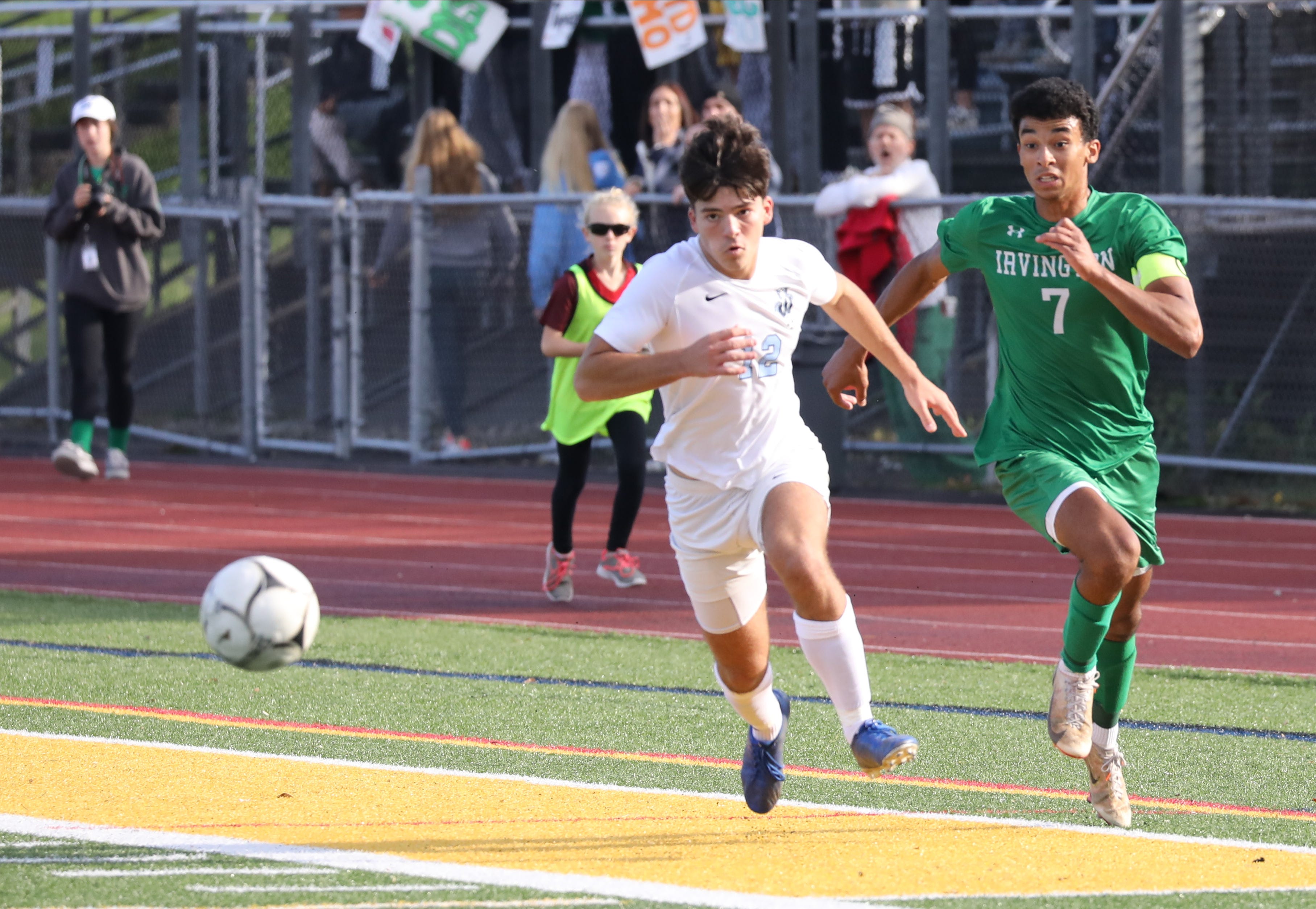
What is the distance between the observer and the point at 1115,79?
1312 centimetres

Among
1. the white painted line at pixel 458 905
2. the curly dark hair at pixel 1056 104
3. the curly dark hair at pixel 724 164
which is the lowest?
the white painted line at pixel 458 905

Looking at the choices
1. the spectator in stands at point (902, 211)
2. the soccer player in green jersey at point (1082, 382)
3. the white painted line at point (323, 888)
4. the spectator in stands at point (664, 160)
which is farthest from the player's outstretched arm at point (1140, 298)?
the spectator in stands at point (664, 160)

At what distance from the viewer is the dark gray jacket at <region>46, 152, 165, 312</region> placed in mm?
12844

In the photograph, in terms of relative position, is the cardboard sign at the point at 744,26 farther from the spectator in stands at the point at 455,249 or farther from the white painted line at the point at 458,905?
the white painted line at the point at 458,905

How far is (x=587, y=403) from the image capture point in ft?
28.9

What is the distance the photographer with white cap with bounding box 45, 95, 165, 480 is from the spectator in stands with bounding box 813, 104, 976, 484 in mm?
4756

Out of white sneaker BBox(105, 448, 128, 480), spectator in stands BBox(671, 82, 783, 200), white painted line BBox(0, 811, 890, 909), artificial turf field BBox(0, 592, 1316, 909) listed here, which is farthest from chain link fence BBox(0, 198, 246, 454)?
white painted line BBox(0, 811, 890, 909)

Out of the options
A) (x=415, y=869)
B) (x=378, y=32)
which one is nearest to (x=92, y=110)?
(x=378, y=32)

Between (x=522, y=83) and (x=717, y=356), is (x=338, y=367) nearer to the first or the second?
(x=522, y=83)

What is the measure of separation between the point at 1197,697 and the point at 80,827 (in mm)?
4283

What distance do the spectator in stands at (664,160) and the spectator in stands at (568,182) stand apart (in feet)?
0.92

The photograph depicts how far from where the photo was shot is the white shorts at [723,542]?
507 cm

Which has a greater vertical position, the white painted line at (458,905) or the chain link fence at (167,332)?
the chain link fence at (167,332)

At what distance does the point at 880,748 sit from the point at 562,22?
11543mm
